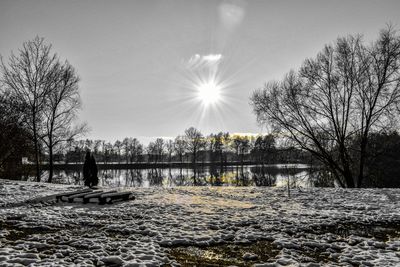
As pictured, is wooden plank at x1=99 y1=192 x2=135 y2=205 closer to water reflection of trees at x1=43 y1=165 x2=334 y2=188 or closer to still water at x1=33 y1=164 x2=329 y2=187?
water reflection of trees at x1=43 y1=165 x2=334 y2=188

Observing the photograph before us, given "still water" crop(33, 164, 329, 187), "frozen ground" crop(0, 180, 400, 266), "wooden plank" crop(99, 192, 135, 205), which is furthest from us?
"still water" crop(33, 164, 329, 187)

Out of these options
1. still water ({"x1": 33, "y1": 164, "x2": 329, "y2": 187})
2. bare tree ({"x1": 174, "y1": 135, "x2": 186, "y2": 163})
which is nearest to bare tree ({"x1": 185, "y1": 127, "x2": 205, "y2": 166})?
bare tree ({"x1": 174, "y1": 135, "x2": 186, "y2": 163})

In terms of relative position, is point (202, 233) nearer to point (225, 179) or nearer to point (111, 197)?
point (111, 197)

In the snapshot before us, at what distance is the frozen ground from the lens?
19.4ft

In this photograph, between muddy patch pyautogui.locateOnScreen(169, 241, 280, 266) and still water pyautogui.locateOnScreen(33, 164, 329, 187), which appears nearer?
muddy patch pyautogui.locateOnScreen(169, 241, 280, 266)

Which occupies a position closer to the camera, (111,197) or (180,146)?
(111,197)

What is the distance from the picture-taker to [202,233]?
26.0 feet

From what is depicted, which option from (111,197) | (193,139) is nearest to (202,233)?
(111,197)

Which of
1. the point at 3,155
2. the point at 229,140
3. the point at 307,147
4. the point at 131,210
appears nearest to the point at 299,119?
the point at 307,147

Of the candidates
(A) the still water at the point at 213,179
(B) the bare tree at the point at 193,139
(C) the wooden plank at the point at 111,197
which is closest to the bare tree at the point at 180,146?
(B) the bare tree at the point at 193,139

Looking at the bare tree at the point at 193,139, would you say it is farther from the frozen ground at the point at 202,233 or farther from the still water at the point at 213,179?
the frozen ground at the point at 202,233

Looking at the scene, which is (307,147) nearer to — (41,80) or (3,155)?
(41,80)

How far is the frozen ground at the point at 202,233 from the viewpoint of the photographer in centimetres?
591

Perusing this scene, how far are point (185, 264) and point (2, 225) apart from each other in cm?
629
